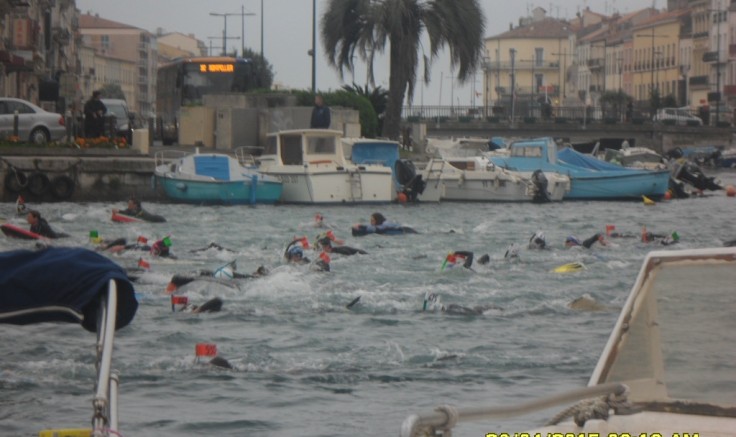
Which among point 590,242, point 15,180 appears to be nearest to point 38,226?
point 590,242

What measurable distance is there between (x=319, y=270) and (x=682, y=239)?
1161 centimetres

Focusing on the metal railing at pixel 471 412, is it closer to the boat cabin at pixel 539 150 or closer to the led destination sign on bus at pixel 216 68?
the boat cabin at pixel 539 150

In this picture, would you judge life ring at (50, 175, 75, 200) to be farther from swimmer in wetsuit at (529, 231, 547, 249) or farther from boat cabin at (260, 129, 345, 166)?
swimmer in wetsuit at (529, 231, 547, 249)

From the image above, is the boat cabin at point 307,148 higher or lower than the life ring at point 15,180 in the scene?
higher

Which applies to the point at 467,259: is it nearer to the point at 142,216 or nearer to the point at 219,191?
the point at 142,216

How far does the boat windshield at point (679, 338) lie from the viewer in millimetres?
6723

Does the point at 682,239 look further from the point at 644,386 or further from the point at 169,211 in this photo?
the point at 644,386

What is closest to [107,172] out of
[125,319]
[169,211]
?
[169,211]

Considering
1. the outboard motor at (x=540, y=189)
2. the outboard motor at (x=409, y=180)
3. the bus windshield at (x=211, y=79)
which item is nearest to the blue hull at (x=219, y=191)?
the outboard motor at (x=409, y=180)

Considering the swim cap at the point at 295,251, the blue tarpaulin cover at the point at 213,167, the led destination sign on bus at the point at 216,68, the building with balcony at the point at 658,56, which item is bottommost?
the swim cap at the point at 295,251

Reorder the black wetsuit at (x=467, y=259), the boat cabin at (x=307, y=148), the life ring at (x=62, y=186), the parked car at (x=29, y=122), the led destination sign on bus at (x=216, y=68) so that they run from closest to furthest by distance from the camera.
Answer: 1. the black wetsuit at (x=467, y=259)
2. the life ring at (x=62, y=186)
3. the boat cabin at (x=307, y=148)
4. the parked car at (x=29, y=122)
5. the led destination sign on bus at (x=216, y=68)

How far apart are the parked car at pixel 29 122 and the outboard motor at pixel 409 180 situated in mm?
9912

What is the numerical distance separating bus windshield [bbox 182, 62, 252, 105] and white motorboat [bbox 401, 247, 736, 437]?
178 ft

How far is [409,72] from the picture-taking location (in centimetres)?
5812
